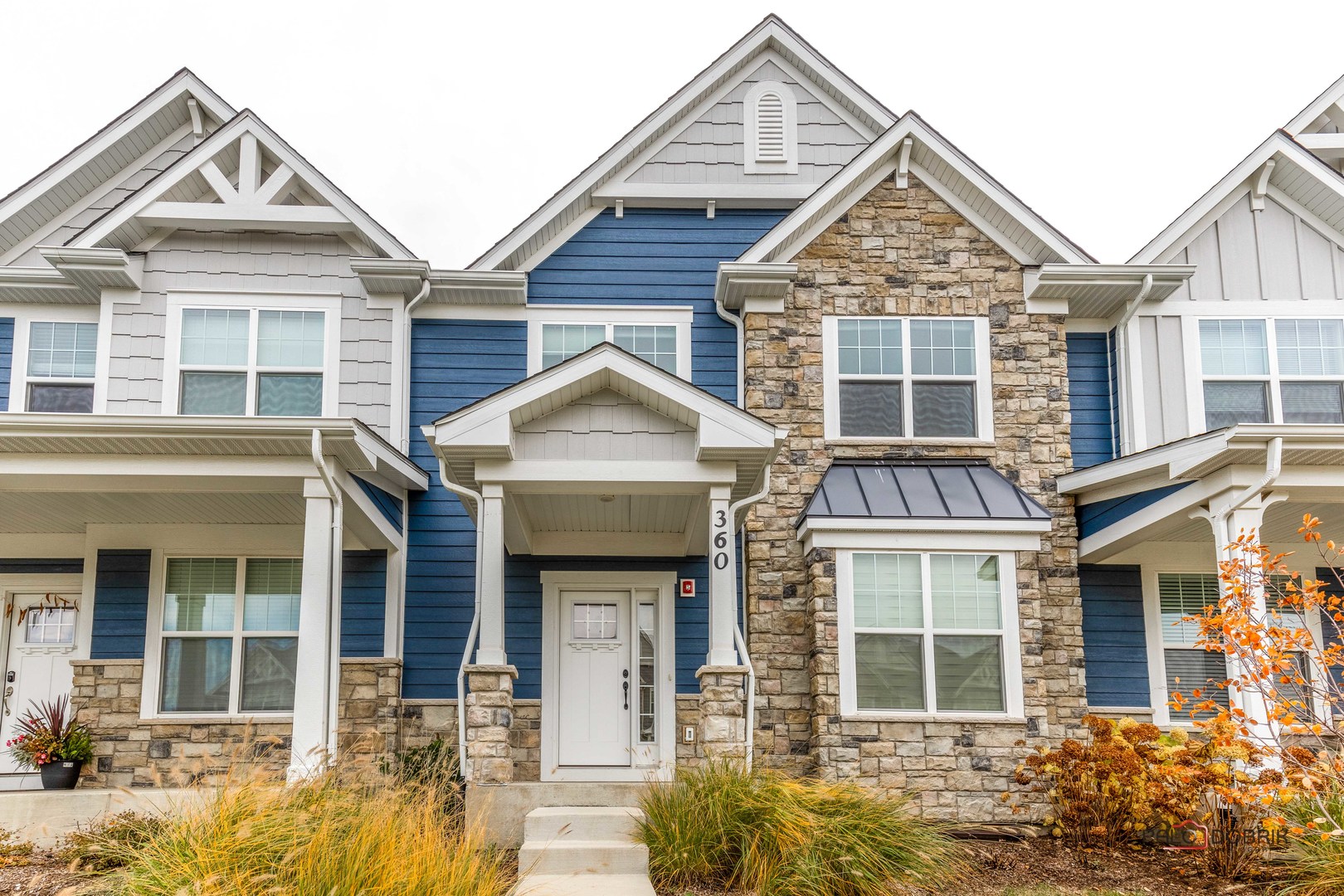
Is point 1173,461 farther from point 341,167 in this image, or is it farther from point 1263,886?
point 341,167

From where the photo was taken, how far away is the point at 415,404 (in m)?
11.2

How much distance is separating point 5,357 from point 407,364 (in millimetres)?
4135

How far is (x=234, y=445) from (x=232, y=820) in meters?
3.59

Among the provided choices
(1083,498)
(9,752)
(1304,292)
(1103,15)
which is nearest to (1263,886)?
(1083,498)

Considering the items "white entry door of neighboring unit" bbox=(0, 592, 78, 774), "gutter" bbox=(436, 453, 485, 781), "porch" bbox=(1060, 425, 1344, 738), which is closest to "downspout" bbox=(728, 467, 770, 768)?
"gutter" bbox=(436, 453, 485, 781)

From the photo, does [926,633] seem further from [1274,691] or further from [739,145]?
[739,145]

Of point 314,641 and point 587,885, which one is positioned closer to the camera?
point 587,885

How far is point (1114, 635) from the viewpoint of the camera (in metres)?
10.8

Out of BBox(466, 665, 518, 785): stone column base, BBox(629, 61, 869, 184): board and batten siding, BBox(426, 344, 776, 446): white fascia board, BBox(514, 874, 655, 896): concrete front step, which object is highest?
BBox(629, 61, 869, 184): board and batten siding

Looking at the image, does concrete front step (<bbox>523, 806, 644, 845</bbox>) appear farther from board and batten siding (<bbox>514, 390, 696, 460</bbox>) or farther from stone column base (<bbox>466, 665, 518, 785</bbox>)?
board and batten siding (<bbox>514, 390, 696, 460</bbox>)

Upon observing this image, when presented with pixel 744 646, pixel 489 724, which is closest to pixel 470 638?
pixel 489 724

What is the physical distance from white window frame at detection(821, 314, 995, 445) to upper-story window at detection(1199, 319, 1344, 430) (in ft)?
7.42

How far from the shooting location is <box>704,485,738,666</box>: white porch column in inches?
324

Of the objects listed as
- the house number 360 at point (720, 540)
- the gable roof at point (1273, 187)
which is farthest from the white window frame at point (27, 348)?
the gable roof at point (1273, 187)
